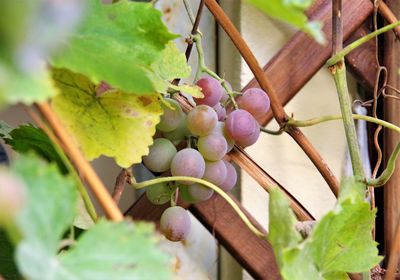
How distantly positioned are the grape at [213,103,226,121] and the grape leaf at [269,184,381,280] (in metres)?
0.13

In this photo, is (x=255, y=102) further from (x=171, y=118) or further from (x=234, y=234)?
(x=234, y=234)

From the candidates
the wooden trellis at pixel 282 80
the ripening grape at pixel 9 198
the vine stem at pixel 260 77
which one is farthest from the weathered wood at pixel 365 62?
the ripening grape at pixel 9 198

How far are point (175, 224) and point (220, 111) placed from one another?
95mm

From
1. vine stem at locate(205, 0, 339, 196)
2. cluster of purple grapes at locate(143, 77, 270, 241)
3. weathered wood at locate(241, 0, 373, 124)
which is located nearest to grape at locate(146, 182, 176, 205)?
cluster of purple grapes at locate(143, 77, 270, 241)

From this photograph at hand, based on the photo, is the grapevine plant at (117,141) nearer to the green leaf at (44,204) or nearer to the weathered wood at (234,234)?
the green leaf at (44,204)

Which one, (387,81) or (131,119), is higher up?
(387,81)

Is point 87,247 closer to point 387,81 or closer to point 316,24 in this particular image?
point 316,24

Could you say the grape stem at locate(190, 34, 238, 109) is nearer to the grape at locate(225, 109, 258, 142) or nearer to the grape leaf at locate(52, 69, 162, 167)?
the grape at locate(225, 109, 258, 142)

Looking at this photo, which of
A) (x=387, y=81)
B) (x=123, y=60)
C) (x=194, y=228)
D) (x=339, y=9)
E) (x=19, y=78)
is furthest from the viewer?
(x=194, y=228)

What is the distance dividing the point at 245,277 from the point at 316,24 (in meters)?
0.55

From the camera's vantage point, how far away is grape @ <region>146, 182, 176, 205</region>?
16.0 inches

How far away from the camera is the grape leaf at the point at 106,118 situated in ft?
0.86

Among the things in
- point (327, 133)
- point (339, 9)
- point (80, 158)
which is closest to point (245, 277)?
point (327, 133)

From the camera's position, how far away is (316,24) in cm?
15
